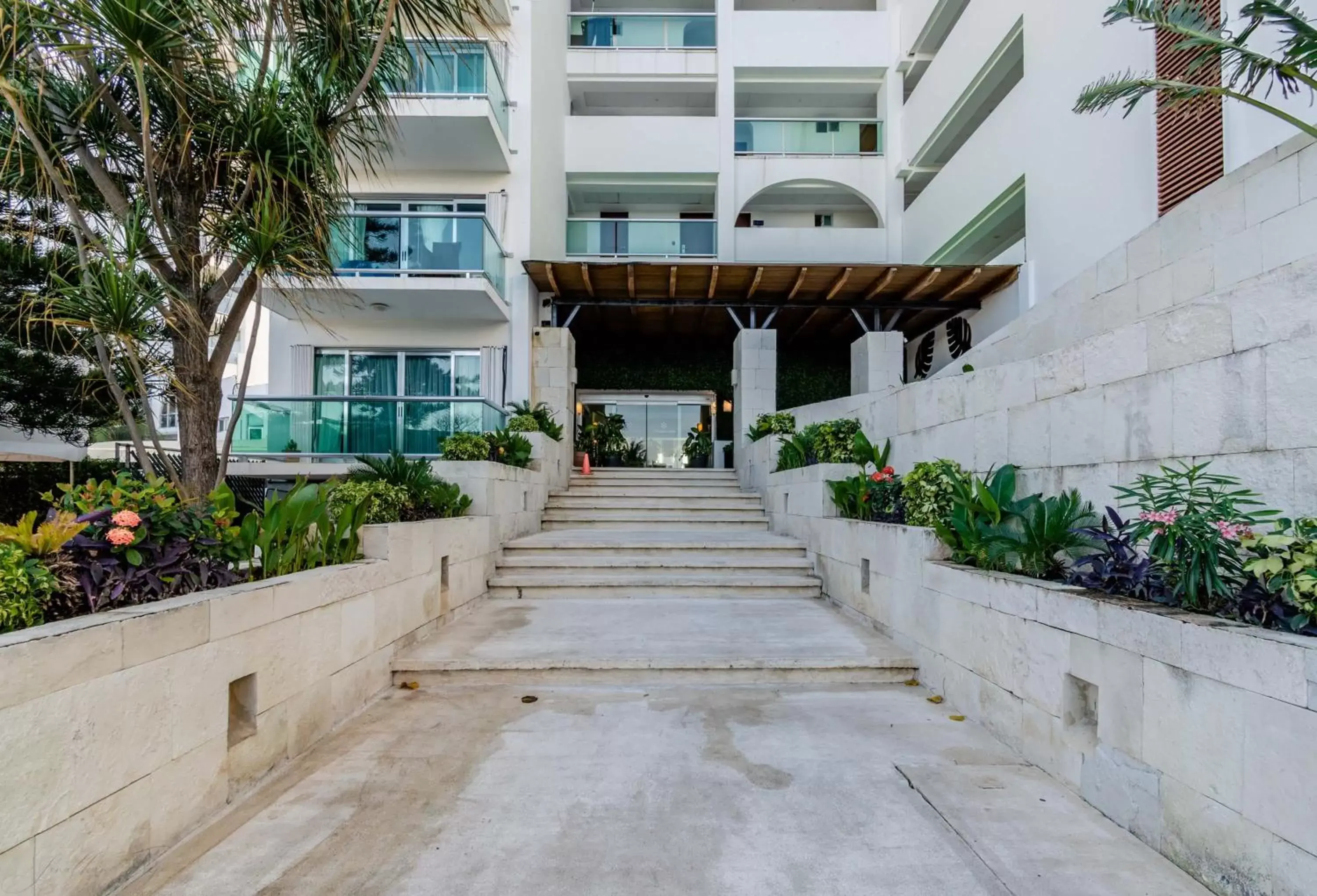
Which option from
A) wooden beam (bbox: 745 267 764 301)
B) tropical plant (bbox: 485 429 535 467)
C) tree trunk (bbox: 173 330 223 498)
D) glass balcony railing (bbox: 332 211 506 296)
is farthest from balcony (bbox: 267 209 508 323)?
tree trunk (bbox: 173 330 223 498)

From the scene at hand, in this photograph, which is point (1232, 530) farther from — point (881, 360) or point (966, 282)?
point (881, 360)

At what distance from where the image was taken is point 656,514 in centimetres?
927

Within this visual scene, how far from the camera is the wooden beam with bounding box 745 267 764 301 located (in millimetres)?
10781

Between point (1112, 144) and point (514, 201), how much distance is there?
8761 millimetres

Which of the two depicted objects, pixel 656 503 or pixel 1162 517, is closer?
pixel 1162 517

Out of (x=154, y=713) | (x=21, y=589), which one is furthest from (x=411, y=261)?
(x=154, y=713)

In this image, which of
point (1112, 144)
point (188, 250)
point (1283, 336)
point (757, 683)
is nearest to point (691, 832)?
point (757, 683)

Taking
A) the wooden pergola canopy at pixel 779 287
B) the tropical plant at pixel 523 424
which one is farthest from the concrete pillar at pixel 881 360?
the tropical plant at pixel 523 424

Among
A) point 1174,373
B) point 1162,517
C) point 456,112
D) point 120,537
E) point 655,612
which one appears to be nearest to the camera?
point 120,537

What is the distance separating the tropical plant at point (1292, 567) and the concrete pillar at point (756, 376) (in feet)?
31.2

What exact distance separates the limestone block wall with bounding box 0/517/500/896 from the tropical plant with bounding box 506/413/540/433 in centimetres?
536

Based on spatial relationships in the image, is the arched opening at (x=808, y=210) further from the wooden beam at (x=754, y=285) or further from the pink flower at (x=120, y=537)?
the pink flower at (x=120, y=537)

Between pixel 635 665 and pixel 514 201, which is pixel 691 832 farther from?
pixel 514 201

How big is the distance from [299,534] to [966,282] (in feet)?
35.6
